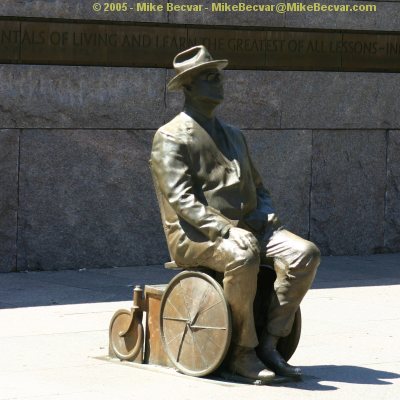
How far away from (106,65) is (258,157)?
1.77m

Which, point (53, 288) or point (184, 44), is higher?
point (184, 44)

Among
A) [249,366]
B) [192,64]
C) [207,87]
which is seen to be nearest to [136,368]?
[249,366]

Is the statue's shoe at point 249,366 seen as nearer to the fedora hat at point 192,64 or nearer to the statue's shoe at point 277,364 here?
the statue's shoe at point 277,364

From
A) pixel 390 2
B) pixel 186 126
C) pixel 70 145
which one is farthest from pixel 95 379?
pixel 390 2

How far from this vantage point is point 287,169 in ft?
42.7

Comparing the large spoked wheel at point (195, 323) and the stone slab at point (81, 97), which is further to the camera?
the stone slab at point (81, 97)

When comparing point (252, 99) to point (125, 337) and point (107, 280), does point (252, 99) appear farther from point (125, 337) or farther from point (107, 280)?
point (125, 337)

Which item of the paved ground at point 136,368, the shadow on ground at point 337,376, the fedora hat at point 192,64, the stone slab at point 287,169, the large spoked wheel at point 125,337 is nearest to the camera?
the paved ground at point 136,368

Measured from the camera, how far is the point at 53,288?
432 inches

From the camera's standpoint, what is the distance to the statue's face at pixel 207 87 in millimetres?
7914

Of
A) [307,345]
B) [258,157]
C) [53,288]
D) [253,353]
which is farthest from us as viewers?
[258,157]

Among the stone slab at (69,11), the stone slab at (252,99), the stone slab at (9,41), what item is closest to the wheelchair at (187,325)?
the stone slab at (9,41)

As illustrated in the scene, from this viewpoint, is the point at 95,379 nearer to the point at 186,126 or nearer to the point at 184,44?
the point at 186,126

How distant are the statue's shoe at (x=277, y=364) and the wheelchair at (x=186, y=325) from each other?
174 millimetres
